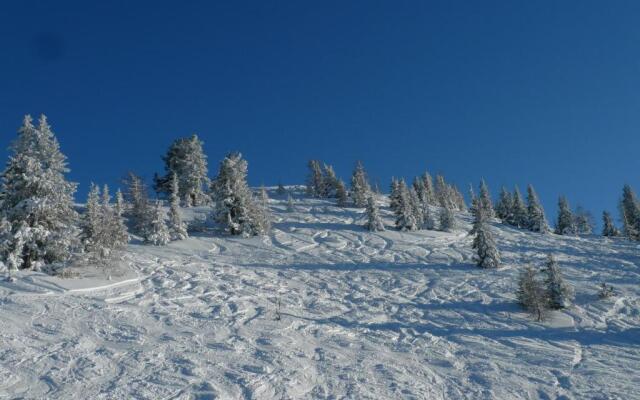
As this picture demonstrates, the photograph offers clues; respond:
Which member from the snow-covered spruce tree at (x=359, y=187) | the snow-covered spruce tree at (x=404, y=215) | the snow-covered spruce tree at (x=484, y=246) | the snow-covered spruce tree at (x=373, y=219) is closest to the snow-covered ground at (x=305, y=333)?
the snow-covered spruce tree at (x=484, y=246)

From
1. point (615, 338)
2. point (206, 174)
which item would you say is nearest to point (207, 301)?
point (615, 338)

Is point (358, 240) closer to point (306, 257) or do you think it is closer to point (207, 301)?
point (306, 257)

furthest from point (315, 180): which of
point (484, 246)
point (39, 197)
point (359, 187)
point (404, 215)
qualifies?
point (39, 197)

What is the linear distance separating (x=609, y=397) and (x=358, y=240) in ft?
106

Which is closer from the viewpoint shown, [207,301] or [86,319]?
[86,319]

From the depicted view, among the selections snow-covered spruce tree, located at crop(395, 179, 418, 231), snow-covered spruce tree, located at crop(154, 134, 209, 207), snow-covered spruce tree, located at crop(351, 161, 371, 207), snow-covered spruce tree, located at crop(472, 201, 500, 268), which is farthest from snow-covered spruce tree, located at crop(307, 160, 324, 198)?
snow-covered spruce tree, located at crop(472, 201, 500, 268)

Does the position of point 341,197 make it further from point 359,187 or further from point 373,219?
point 373,219

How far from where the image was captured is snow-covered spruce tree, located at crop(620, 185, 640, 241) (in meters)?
70.4

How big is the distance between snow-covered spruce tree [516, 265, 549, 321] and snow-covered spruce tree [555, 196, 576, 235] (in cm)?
5922

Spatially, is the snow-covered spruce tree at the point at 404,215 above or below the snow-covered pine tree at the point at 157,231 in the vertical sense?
above

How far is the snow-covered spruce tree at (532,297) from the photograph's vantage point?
24.4 metres

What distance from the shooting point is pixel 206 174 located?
6644 centimetres

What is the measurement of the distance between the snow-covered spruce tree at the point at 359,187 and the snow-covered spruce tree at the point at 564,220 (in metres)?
34.5

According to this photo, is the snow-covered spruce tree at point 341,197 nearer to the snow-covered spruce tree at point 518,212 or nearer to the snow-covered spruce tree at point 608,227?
the snow-covered spruce tree at point 518,212
